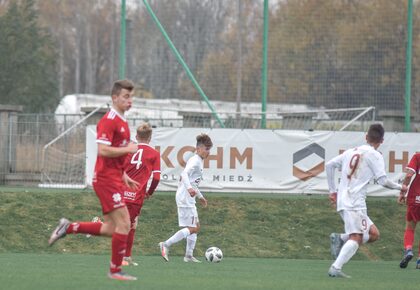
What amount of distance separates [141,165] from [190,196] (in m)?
1.66

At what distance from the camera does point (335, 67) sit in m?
26.3

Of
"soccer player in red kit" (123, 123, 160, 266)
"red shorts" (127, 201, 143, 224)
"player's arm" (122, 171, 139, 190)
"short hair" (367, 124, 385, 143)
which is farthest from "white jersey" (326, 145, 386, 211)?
"red shorts" (127, 201, 143, 224)

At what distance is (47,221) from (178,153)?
430 centimetres

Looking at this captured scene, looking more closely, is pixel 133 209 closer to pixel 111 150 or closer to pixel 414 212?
pixel 111 150

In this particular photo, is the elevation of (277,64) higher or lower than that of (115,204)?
higher

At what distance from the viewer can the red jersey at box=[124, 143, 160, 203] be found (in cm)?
1467

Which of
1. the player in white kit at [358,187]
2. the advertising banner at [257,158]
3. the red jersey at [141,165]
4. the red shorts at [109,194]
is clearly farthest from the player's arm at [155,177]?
the advertising banner at [257,158]

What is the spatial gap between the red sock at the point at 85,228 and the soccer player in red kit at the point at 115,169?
13cm

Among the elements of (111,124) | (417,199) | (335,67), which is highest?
(335,67)

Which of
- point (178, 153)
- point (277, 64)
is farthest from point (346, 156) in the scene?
point (277, 64)

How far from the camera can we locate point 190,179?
52.6 feet

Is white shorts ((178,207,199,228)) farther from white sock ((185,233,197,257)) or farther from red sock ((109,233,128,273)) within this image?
red sock ((109,233,128,273))

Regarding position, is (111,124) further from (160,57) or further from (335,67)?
(160,57)

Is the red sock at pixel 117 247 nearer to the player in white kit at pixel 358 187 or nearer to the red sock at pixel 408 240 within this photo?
the player in white kit at pixel 358 187
